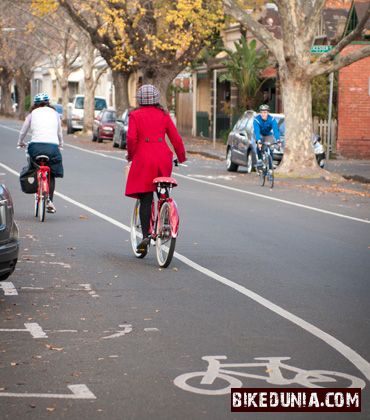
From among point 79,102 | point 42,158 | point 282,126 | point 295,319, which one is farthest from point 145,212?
point 79,102

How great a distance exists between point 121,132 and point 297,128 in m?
15.4

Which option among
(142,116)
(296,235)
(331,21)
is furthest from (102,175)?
(331,21)

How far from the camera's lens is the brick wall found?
3953cm

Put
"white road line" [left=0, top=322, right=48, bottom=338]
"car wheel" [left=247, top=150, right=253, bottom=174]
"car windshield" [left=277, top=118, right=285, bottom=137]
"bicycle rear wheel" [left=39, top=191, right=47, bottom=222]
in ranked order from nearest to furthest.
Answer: "white road line" [left=0, top=322, right=48, bottom=338] < "bicycle rear wheel" [left=39, top=191, right=47, bottom=222] < "car wheel" [left=247, top=150, right=253, bottom=174] < "car windshield" [left=277, top=118, right=285, bottom=137]

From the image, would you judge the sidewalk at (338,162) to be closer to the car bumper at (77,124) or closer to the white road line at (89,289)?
the car bumper at (77,124)

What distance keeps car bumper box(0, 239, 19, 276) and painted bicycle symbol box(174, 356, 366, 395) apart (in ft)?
8.29

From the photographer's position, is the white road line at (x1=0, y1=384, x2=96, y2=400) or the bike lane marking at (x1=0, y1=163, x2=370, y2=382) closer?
the white road line at (x1=0, y1=384, x2=96, y2=400)

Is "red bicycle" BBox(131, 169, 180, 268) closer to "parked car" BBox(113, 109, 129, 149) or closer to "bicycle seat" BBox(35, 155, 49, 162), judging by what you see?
"bicycle seat" BBox(35, 155, 49, 162)

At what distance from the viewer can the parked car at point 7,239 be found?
372 inches

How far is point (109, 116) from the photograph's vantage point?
5025cm

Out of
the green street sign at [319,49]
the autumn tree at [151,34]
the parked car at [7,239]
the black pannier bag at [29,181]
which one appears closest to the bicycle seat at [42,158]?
the black pannier bag at [29,181]

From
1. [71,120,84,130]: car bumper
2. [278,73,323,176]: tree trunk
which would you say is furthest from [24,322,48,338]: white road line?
[71,120,84,130]: car bumper

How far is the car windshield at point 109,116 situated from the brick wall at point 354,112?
12.9 meters

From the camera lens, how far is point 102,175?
27922mm
